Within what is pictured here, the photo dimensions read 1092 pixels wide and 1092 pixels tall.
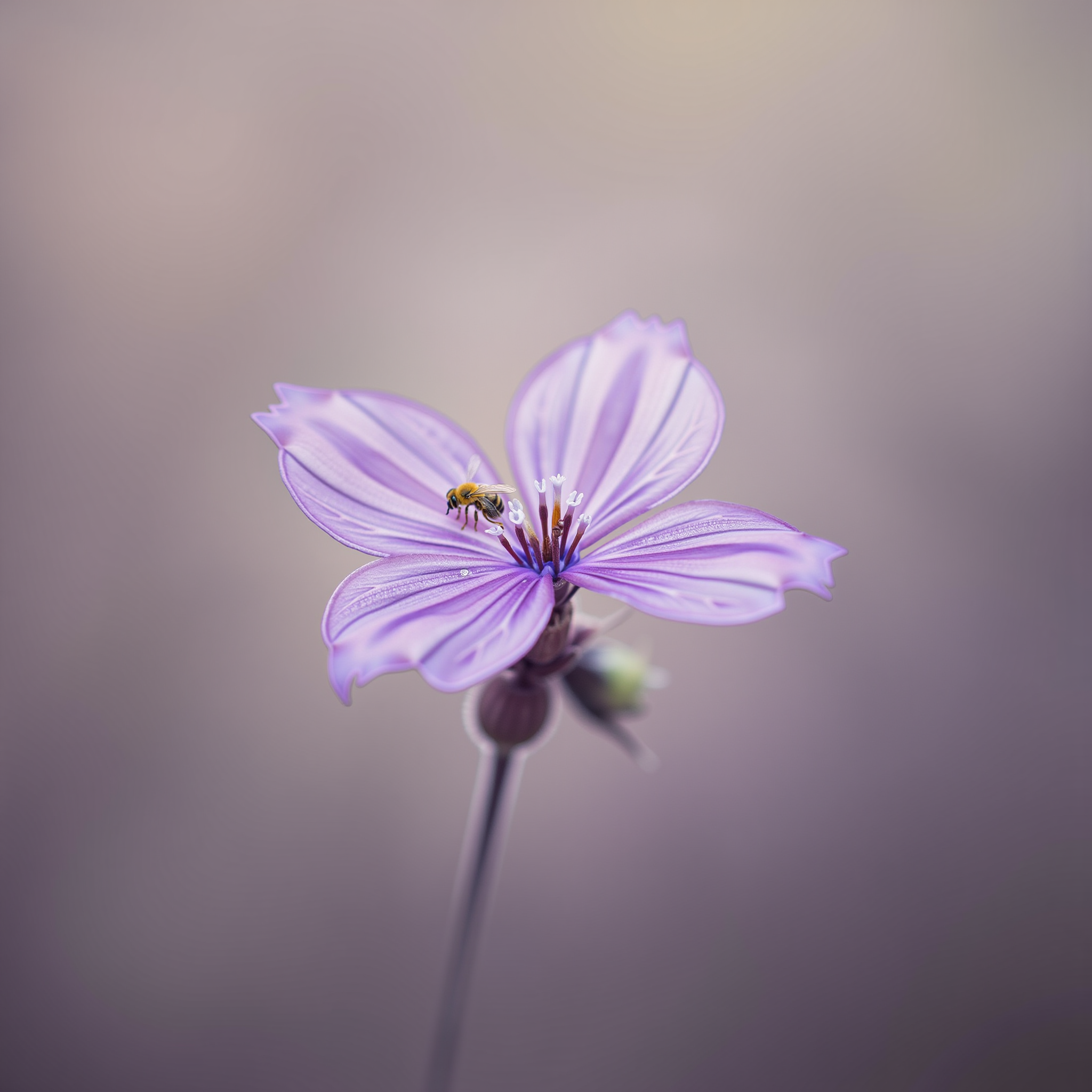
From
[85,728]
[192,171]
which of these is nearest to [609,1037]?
[85,728]

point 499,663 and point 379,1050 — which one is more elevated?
point 499,663

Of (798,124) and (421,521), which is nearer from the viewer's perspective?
(421,521)

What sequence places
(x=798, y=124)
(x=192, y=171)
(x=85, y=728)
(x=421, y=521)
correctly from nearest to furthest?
(x=421, y=521), (x=85, y=728), (x=192, y=171), (x=798, y=124)

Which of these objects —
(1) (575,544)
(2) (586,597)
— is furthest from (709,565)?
(2) (586,597)

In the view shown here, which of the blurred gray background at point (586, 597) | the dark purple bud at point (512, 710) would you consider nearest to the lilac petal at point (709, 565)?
the dark purple bud at point (512, 710)

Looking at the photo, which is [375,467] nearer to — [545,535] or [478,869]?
[545,535]

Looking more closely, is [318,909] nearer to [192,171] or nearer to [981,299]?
[192,171]
